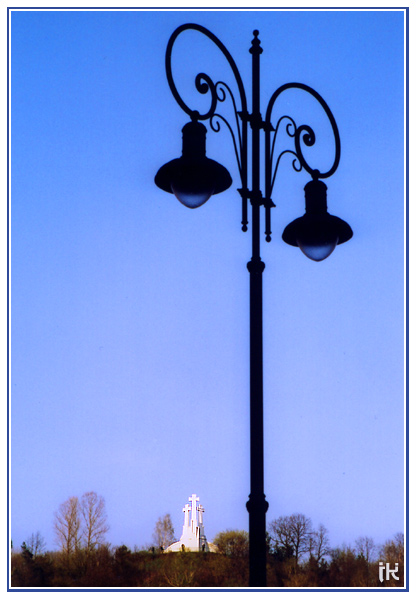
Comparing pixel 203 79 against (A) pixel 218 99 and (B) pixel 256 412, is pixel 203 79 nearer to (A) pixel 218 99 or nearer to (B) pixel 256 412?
(A) pixel 218 99

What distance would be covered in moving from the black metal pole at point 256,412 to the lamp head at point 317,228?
791 millimetres

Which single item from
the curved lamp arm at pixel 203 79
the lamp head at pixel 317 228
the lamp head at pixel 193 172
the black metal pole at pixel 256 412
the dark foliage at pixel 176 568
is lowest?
the dark foliage at pixel 176 568

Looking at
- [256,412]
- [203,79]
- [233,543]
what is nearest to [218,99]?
[203,79]

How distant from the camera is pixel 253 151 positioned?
5.75 m

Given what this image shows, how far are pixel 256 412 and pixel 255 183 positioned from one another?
203 centimetres

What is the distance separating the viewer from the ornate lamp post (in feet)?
16.2

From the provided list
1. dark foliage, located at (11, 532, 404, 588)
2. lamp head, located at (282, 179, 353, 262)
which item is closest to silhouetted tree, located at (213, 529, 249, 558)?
dark foliage, located at (11, 532, 404, 588)

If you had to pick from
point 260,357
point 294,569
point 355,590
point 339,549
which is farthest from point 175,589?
point 339,549

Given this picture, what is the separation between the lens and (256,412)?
191 inches

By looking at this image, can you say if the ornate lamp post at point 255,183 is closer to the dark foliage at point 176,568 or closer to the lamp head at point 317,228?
the lamp head at point 317,228

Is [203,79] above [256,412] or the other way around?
above

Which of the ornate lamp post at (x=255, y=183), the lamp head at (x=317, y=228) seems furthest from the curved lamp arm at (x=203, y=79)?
the lamp head at (x=317, y=228)

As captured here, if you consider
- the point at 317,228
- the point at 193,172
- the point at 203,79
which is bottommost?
the point at 317,228

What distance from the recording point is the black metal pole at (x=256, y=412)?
180 inches
